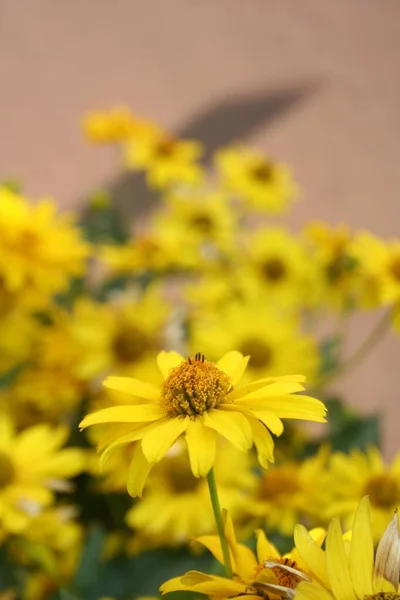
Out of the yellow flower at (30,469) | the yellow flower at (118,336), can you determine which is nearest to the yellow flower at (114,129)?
the yellow flower at (118,336)

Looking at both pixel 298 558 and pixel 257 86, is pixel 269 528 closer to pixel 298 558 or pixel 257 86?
pixel 298 558

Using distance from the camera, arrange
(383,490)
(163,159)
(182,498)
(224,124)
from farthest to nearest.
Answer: (224,124), (163,159), (182,498), (383,490)

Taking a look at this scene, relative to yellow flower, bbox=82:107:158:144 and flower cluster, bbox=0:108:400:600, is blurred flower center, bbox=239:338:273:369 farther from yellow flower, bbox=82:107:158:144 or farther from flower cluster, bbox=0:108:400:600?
yellow flower, bbox=82:107:158:144

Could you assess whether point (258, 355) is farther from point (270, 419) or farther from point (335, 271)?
point (270, 419)

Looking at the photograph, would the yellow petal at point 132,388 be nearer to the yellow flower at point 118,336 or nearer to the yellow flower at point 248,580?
the yellow flower at point 248,580

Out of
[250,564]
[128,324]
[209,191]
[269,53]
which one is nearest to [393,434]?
[209,191]

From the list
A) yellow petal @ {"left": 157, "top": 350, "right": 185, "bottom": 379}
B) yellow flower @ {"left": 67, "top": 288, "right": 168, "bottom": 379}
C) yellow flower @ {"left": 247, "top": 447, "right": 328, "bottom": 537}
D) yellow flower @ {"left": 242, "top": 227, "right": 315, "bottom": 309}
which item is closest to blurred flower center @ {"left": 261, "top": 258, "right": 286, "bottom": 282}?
yellow flower @ {"left": 242, "top": 227, "right": 315, "bottom": 309}

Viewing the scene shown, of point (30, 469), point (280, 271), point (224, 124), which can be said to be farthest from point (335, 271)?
point (224, 124)
